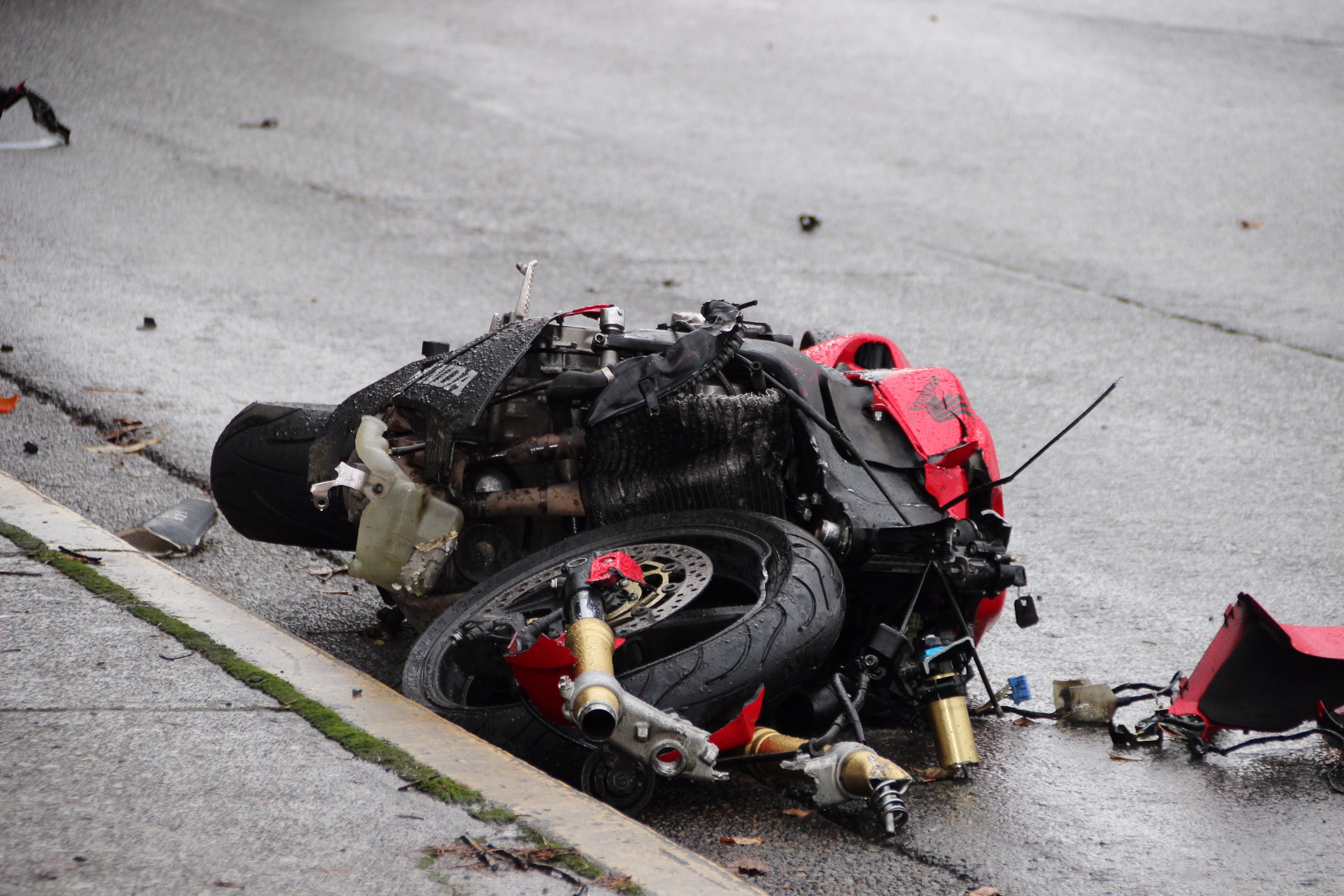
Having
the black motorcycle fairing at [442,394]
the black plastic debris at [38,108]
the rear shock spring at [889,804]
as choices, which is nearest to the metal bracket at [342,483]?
the black motorcycle fairing at [442,394]

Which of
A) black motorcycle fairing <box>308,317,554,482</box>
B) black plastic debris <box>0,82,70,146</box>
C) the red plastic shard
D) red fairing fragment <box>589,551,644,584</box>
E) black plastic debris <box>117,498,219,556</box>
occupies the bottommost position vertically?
black plastic debris <box>117,498,219,556</box>

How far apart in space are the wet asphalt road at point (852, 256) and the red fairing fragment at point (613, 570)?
22.3 inches

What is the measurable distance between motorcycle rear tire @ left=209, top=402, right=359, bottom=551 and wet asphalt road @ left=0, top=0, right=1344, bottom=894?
0.85 feet

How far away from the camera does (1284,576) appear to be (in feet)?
15.3

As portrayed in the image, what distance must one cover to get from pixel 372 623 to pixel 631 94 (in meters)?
9.31

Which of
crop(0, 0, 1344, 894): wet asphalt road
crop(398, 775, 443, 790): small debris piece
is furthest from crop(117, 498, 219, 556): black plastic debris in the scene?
crop(398, 775, 443, 790): small debris piece

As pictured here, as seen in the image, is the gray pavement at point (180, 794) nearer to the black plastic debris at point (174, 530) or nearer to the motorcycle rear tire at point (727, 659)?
the motorcycle rear tire at point (727, 659)

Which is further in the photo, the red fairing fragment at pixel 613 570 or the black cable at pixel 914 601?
the black cable at pixel 914 601

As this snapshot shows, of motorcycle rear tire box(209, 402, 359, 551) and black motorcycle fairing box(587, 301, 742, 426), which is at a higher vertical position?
black motorcycle fairing box(587, 301, 742, 426)

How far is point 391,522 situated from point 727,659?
1.12m

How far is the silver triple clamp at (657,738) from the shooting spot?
2.80 meters

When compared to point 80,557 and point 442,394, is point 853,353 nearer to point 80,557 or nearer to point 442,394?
point 442,394

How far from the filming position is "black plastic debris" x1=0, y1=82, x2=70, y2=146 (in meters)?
9.50

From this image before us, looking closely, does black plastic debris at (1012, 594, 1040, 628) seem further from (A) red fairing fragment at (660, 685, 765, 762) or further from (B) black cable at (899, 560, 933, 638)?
(A) red fairing fragment at (660, 685, 765, 762)
